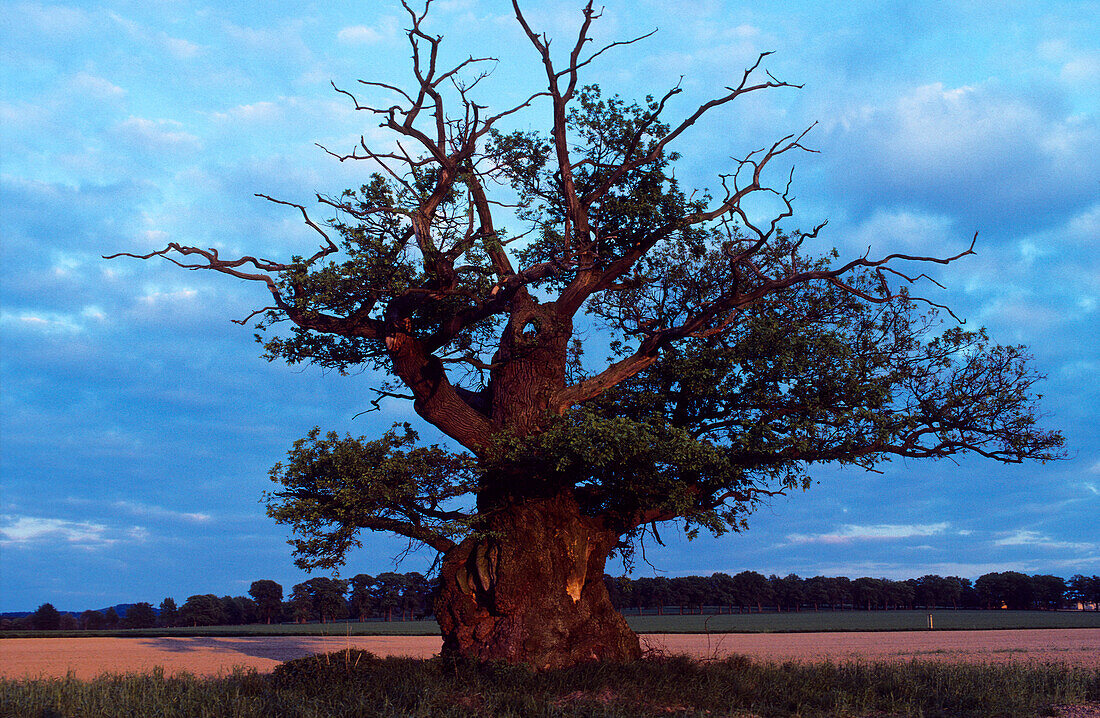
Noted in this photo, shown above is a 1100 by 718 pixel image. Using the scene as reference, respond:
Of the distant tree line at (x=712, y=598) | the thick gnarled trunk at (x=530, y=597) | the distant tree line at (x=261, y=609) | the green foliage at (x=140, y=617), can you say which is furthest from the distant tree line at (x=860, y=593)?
the thick gnarled trunk at (x=530, y=597)

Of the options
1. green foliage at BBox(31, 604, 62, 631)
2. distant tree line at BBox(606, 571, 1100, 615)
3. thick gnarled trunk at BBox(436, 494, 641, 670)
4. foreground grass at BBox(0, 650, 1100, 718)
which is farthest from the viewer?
distant tree line at BBox(606, 571, 1100, 615)

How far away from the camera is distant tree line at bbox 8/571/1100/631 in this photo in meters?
95.8

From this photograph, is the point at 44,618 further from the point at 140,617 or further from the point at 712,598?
the point at 712,598

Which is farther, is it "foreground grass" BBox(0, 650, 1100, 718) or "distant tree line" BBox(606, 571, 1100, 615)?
"distant tree line" BBox(606, 571, 1100, 615)

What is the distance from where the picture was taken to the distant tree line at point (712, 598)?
95750mm

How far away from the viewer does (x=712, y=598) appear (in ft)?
448

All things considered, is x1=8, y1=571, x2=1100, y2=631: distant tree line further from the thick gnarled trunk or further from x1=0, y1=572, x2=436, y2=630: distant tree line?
the thick gnarled trunk


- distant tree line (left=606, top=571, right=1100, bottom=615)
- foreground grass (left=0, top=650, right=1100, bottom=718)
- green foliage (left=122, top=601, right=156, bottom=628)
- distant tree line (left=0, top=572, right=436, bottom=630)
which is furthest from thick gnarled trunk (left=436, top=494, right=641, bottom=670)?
distant tree line (left=606, top=571, right=1100, bottom=615)

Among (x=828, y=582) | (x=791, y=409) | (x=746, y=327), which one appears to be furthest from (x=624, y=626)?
(x=828, y=582)

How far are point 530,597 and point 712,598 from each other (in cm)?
12837

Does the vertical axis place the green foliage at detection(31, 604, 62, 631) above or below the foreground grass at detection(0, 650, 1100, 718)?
below

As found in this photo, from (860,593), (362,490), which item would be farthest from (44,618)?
(860,593)

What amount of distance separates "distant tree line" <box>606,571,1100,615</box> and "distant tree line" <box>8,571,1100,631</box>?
0.17 meters

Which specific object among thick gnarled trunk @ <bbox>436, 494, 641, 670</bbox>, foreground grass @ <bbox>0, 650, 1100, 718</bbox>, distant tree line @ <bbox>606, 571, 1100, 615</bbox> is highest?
thick gnarled trunk @ <bbox>436, 494, 641, 670</bbox>
